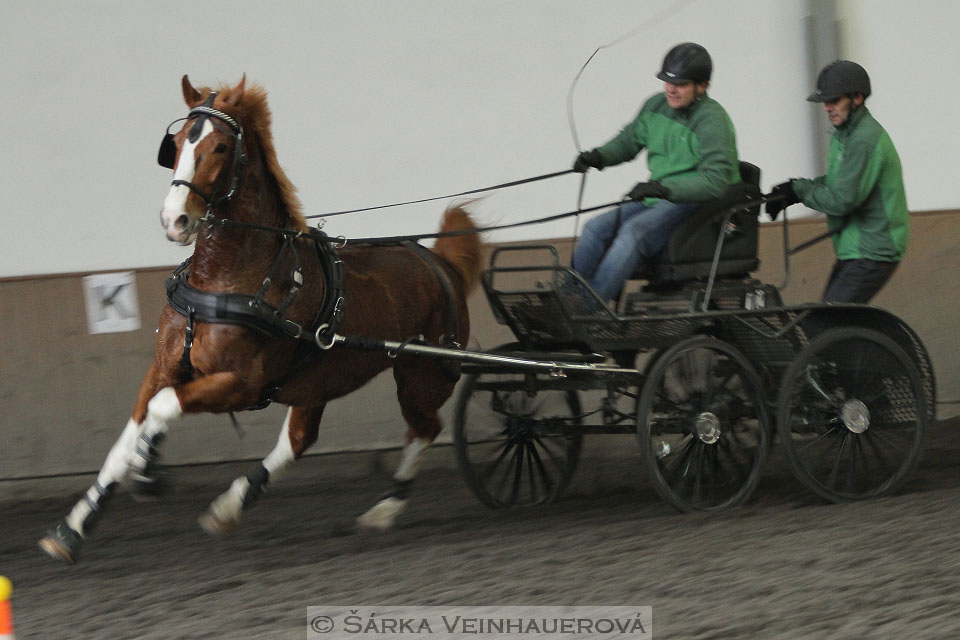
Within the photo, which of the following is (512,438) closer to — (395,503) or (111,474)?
(395,503)

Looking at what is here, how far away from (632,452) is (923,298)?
2.28 metres

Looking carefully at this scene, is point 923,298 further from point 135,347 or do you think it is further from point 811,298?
point 135,347

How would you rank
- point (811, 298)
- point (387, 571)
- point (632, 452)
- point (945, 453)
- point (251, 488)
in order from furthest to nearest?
point (811, 298) → point (632, 452) → point (945, 453) → point (251, 488) → point (387, 571)

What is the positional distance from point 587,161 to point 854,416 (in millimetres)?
1687

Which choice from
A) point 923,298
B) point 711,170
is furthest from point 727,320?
point 923,298

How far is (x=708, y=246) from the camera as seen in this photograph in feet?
16.9

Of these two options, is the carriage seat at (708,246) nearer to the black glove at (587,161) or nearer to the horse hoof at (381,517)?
the black glove at (587,161)

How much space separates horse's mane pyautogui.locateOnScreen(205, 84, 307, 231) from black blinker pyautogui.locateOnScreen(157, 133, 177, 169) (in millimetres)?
216

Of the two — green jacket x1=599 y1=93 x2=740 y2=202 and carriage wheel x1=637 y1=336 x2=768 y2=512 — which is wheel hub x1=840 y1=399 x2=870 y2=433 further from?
green jacket x1=599 y1=93 x2=740 y2=202

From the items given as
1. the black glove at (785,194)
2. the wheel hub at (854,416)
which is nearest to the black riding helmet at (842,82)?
the black glove at (785,194)

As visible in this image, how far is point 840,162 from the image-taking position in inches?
204

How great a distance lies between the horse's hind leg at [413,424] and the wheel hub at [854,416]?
1.79 m

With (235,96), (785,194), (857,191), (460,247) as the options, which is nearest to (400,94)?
(460,247)

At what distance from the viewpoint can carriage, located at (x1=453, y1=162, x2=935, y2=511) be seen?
5.04 meters
